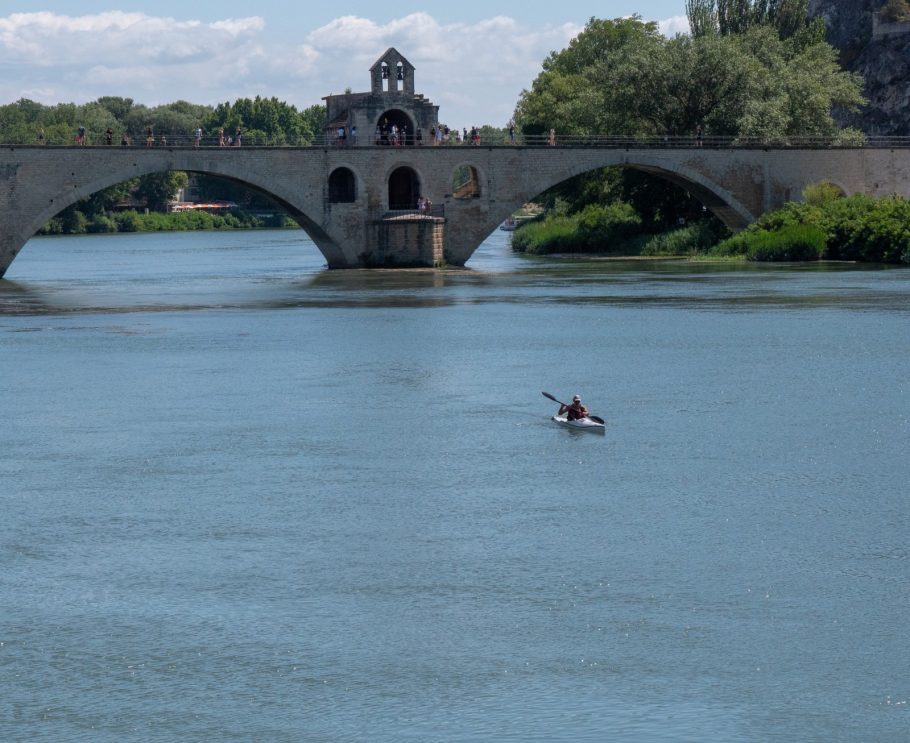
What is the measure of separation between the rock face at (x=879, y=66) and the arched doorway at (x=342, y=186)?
153 ft

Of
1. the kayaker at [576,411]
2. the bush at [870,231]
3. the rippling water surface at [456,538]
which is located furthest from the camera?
the bush at [870,231]

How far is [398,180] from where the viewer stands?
69875mm

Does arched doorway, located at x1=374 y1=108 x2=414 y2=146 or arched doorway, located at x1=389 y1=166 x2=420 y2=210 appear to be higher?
arched doorway, located at x1=374 y1=108 x2=414 y2=146

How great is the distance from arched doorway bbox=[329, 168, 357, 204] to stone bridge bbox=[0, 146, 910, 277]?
0.04 meters

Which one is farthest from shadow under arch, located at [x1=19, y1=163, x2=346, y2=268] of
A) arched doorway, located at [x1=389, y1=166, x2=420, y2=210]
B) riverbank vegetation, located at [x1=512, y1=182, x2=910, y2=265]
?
riverbank vegetation, located at [x1=512, y1=182, x2=910, y2=265]

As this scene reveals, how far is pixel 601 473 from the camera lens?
22.0 meters

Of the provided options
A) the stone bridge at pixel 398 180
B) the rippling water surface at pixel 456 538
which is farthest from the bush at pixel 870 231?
the rippling water surface at pixel 456 538

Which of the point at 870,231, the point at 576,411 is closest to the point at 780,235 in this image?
the point at 870,231

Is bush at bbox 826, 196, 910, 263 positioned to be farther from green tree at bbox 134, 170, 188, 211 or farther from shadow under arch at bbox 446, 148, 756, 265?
green tree at bbox 134, 170, 188, 211

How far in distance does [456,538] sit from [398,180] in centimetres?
5267

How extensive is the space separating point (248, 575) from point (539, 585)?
3.01 meters

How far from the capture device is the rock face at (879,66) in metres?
102

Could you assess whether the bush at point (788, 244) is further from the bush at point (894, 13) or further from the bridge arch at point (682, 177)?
the bush at point (894, 13)

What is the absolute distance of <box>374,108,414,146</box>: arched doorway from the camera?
66.1 meters
